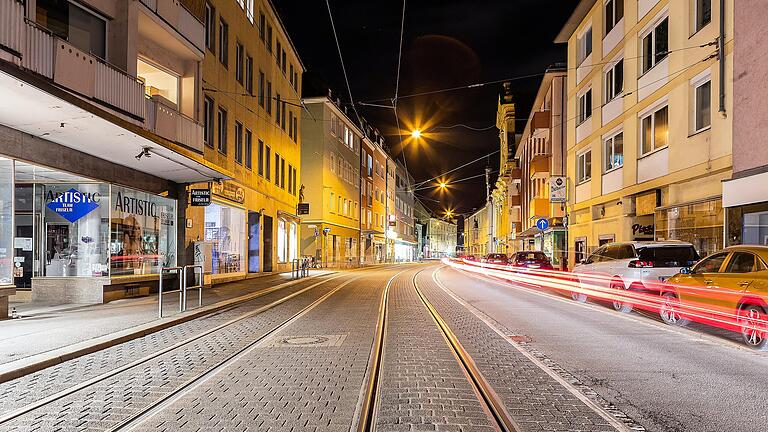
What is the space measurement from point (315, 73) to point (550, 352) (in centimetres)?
4720

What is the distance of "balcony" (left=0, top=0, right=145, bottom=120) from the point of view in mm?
10758

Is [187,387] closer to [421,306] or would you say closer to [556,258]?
[421,306]

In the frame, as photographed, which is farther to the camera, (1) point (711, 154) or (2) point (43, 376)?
(1) point (711, 154)

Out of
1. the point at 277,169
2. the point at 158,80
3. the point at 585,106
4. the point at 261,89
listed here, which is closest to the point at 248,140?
the point at 261,89

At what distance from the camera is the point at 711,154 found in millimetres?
17750

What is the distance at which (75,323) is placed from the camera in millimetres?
11562

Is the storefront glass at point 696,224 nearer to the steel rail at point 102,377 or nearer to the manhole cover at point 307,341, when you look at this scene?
the manhole cover at point 307,341

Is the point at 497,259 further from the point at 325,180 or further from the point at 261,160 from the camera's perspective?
the point at 261,160

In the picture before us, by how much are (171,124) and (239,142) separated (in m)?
9.43

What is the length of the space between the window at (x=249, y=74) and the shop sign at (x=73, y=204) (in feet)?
44.1

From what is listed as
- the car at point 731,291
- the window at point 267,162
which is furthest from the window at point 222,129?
the car at point 731,291

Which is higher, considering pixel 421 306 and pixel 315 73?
pixel 315 73

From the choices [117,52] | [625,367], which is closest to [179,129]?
[117,52]

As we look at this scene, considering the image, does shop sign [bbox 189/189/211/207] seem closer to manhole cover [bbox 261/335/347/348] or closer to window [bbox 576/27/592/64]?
manhole cover [bbox 261/335/347/348]
